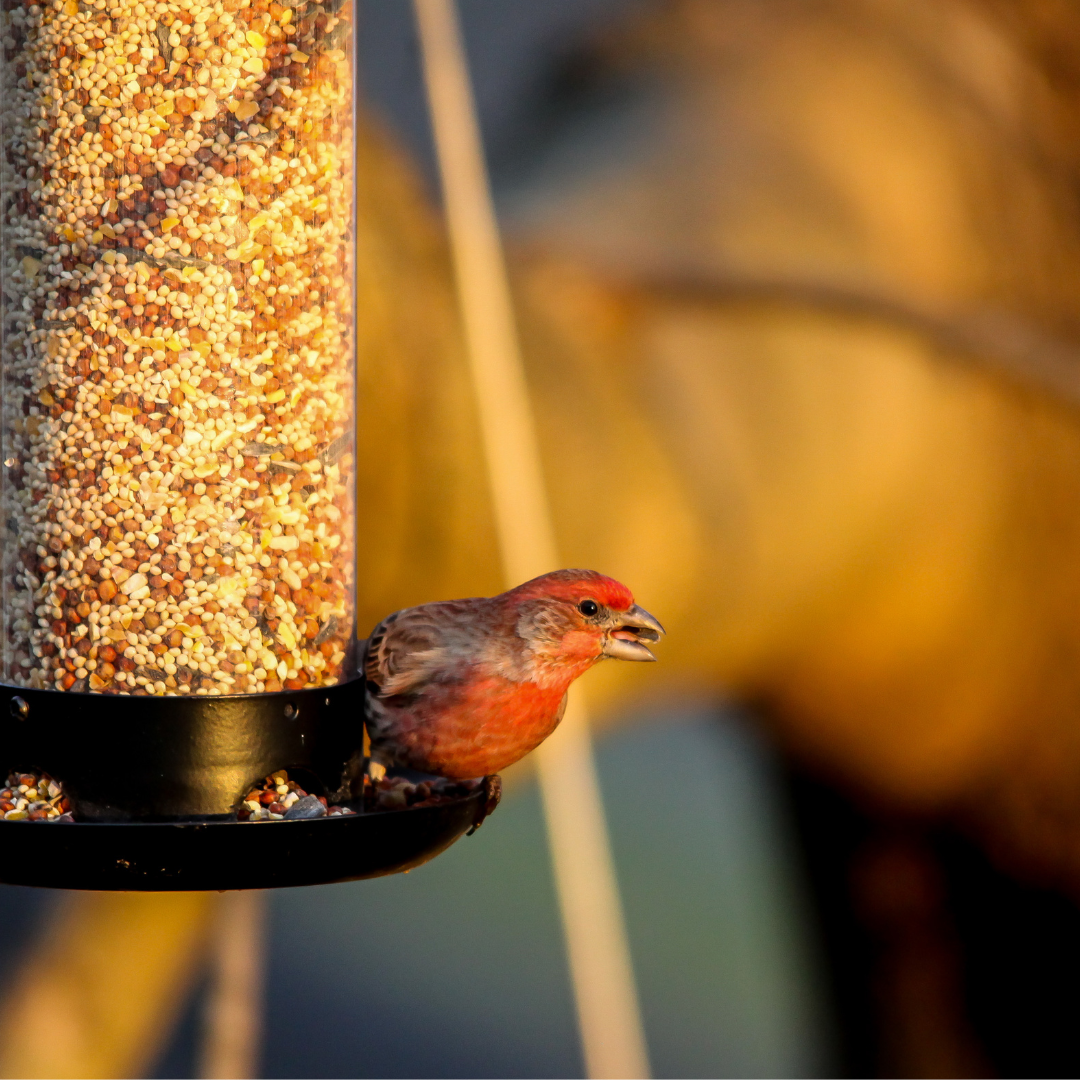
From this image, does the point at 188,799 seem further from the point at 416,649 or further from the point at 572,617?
the point at 572,617

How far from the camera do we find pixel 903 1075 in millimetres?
6445

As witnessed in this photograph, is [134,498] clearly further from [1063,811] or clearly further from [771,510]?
[1063,811]

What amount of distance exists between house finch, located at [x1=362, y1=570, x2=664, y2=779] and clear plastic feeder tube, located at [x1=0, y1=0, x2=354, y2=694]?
6.3 inches

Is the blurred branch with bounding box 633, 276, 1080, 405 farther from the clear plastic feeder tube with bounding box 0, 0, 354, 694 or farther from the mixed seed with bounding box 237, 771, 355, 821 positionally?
the mixed seed with bounding box 237, 771, 355, 821

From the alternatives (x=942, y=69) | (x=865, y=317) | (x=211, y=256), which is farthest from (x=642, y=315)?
(x=211, y=256)

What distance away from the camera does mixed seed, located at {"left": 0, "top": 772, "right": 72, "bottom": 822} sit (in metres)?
1.83

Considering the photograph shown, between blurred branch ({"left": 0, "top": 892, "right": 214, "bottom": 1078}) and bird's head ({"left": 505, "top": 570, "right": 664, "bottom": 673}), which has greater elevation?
bird's head ({"left": 505, "top": 570, "right": 664, "bottom": 673})

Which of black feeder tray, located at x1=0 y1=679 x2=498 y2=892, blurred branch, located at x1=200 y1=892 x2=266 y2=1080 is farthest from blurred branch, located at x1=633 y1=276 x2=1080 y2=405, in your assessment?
black feeder tray, located at x1=0 y1=679 x2=498 y2=892

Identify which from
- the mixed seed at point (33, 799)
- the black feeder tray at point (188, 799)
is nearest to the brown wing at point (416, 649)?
the black feeder tray at point (188, 799)

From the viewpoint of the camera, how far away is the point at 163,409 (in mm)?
1883

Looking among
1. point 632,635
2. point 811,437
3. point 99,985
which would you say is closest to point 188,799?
point 632,635

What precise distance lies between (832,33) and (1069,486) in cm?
186

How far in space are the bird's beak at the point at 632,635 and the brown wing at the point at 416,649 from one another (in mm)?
205

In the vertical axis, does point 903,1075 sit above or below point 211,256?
below
